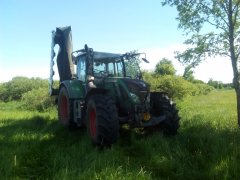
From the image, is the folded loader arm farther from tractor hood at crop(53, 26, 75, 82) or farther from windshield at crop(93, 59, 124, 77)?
windshield at crop(93, 59, 124, 77)

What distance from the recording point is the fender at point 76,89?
9.27 m

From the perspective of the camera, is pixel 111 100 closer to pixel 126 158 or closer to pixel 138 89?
pixel 138 89

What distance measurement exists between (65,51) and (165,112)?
4642 mm

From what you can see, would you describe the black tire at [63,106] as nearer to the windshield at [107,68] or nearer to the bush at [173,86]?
the windshield at [107,68]

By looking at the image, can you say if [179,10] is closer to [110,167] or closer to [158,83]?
[110,167]

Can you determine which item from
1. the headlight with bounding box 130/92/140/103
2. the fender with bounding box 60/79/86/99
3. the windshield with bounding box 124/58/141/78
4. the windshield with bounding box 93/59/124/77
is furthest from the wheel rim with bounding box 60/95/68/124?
the headlight with bounding box 130/92/140/103

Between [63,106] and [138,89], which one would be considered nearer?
[138,89]

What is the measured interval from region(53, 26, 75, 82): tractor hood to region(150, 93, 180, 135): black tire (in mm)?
3711

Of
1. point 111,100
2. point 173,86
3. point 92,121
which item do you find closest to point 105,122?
point 111,100

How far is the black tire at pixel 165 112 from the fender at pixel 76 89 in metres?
2.06

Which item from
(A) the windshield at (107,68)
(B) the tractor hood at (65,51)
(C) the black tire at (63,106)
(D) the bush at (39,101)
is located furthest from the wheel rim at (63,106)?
(D) the bush at (39,101)

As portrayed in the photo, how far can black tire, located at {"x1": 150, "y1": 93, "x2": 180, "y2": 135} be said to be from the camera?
8047 millimetres

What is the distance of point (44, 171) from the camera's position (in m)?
5.59

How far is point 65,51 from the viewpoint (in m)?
11.1
